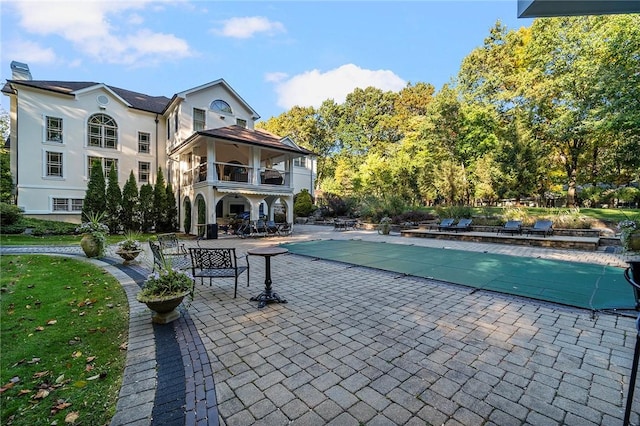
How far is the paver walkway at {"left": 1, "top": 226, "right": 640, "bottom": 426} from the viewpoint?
2322 millimetres

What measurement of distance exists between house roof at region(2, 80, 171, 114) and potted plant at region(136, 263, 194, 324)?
797 inches

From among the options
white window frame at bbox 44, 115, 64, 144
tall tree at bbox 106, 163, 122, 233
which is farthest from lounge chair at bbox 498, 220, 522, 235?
white window frame at bbox 44, 115, 64, 144

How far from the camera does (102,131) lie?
1958cm

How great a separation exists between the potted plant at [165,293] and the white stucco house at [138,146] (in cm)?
1101

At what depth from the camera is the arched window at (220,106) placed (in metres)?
20.4

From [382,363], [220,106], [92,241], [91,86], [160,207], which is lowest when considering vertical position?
[382,363]

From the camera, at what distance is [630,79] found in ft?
48.2

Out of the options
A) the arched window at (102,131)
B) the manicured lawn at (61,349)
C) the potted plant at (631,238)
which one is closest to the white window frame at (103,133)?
the arched window at (102,131)

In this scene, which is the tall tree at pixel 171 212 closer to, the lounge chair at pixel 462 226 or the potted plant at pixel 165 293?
the potted plant at pixel 165 293

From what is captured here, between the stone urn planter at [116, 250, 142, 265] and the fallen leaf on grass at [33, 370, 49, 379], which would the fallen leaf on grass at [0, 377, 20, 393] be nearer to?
the fallen leaf on grass at [33, 370, 49, 379]

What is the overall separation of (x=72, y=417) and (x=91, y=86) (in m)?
23.6

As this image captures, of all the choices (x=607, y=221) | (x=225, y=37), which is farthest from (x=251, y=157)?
(x=607, y=221)

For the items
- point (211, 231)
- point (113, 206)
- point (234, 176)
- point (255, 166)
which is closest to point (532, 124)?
point (255, 166)

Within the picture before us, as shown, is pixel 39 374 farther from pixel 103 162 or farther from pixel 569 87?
pixel 569 87
